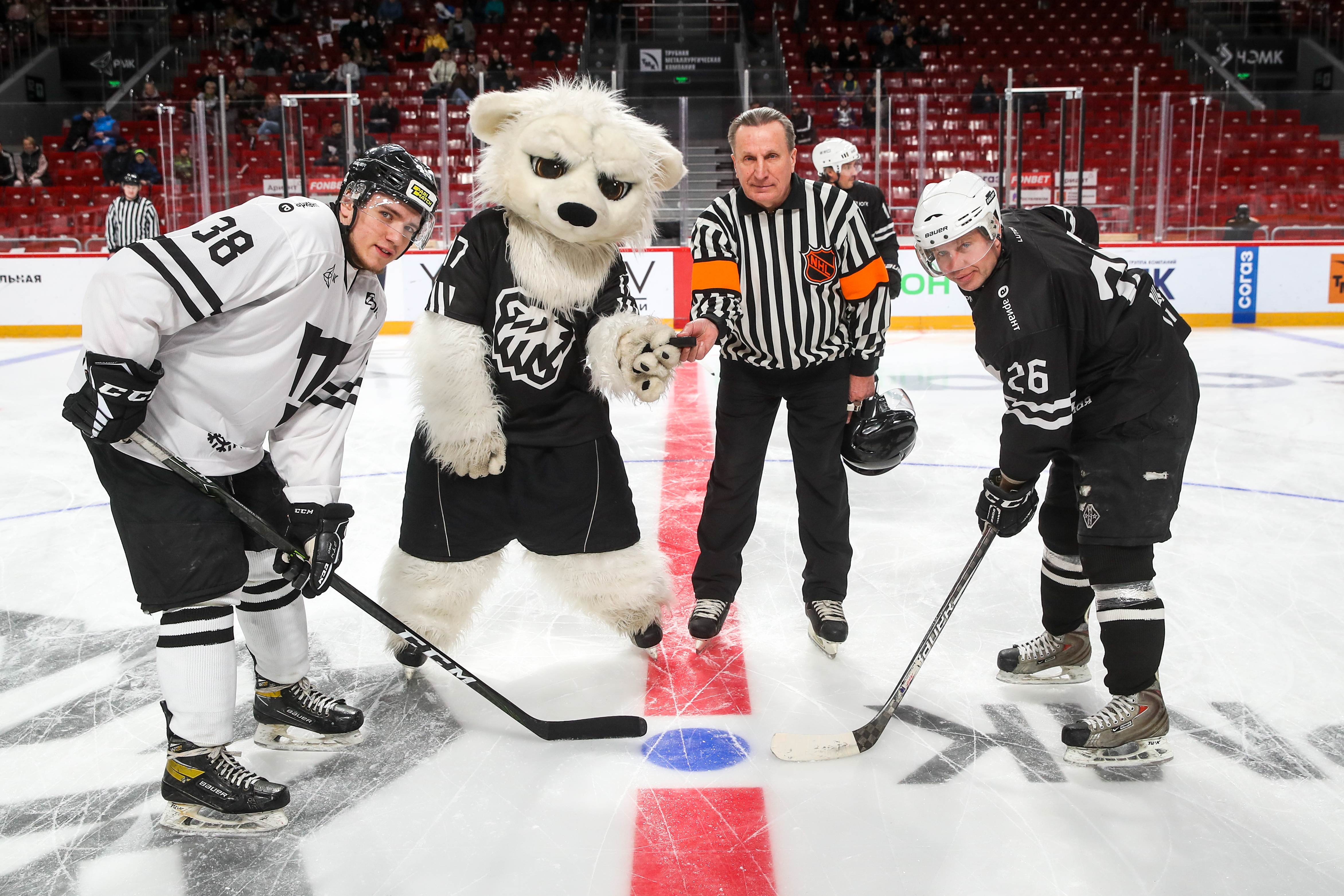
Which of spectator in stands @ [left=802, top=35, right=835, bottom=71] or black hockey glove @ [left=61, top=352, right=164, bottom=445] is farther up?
spectator in stands @ [left=802, top=35, right=835, bottom=71]

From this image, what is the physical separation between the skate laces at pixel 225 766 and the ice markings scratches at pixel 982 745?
47.4 inches

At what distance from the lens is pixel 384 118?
30.4ft

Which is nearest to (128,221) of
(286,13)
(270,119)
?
(270,119)

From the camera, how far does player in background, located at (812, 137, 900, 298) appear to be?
3301 mm

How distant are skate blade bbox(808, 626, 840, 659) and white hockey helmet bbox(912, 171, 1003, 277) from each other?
0.99m

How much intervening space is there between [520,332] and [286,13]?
1302 centimetres

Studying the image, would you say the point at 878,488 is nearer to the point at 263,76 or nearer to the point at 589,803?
the point at 589,803

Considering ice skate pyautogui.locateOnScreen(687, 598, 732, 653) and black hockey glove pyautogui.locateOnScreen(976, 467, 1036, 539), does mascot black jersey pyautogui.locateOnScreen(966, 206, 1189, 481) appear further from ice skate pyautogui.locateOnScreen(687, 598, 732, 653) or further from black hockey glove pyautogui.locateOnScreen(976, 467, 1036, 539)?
ice skate pyautogui.locateOnScreen(687, 598, 732, 653)

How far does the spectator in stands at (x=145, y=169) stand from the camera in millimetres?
8727

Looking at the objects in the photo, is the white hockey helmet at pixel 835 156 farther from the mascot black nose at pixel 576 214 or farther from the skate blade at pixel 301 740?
the skate blade at pixel 301 740

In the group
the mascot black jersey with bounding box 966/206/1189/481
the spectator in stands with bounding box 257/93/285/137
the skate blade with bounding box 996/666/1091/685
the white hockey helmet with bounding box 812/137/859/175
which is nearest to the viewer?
the mascot black jersey with bounding box 966/206/1189/481

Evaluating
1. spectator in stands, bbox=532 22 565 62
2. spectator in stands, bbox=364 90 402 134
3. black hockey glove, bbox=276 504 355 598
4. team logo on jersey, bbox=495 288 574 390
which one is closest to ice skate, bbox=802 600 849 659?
team logo on jersey, bbox=495 288 574 390

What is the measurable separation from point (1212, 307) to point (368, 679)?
803 centimetres

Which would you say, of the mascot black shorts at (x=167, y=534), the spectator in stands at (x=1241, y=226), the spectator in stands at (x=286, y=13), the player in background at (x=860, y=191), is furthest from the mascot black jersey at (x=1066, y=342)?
the spectator in stands at (x=286, y=13)
